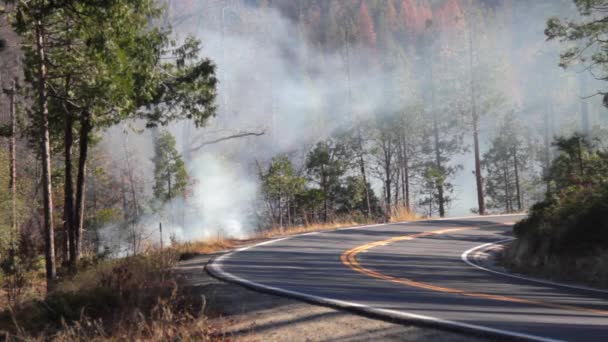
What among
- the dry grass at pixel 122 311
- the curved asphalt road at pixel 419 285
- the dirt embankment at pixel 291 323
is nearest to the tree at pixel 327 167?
the curved asphalt road at pixel 419 285

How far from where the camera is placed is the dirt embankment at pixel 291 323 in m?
6.17

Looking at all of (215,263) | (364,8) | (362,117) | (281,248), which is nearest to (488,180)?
(362,117)

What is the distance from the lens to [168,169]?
45875 millimetres

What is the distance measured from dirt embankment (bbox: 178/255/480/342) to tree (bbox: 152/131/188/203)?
37.3m

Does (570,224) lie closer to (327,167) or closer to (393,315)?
(393,315)

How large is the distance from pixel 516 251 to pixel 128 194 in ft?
169

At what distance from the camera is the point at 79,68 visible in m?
15.7

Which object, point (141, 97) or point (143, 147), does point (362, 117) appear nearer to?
point (141, 97)

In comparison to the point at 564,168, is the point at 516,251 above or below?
below

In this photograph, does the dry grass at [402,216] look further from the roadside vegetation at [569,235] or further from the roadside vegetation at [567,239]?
the roadside vegetation at [567,239]

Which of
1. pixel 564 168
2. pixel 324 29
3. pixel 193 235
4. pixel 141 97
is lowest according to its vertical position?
pixel 193 235

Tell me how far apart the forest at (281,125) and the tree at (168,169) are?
0.71ft

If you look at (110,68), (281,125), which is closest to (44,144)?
(110,68)

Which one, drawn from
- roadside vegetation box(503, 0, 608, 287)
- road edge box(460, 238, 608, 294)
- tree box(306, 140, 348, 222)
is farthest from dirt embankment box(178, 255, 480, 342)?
tree box(306, 140, 348, 222)
